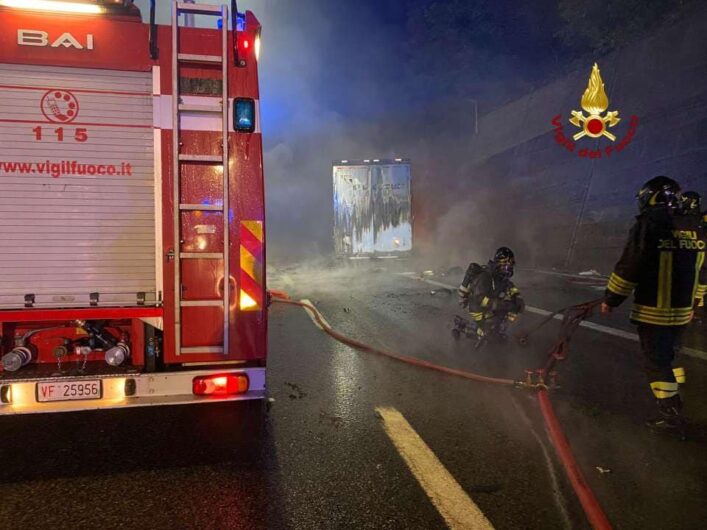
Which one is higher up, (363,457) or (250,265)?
(250,265)

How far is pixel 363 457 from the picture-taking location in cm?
357

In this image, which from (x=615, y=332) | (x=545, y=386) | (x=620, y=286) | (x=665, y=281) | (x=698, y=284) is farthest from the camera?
(x=615, y=332)

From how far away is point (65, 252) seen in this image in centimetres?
335

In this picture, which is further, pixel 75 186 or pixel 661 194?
pixel 661 194

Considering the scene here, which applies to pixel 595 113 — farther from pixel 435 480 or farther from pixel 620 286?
pixel 435 480

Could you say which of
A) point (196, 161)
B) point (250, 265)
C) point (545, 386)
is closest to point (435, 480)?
point (250, 265)

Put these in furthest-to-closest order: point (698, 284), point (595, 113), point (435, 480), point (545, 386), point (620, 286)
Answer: point (595, 113), point (698, 284), point (545, 386), point (620, 286), point (435, 480)

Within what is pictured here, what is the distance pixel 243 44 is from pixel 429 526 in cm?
300

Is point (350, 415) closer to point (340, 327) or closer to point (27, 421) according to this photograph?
point (27, 421)

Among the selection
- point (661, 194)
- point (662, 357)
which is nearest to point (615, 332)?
point (662, 357)

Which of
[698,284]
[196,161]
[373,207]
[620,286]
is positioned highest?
[373,207]

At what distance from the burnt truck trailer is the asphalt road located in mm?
11496

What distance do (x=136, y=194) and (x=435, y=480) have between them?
99.0 inches

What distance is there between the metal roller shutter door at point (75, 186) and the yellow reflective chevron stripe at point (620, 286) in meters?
3.19
